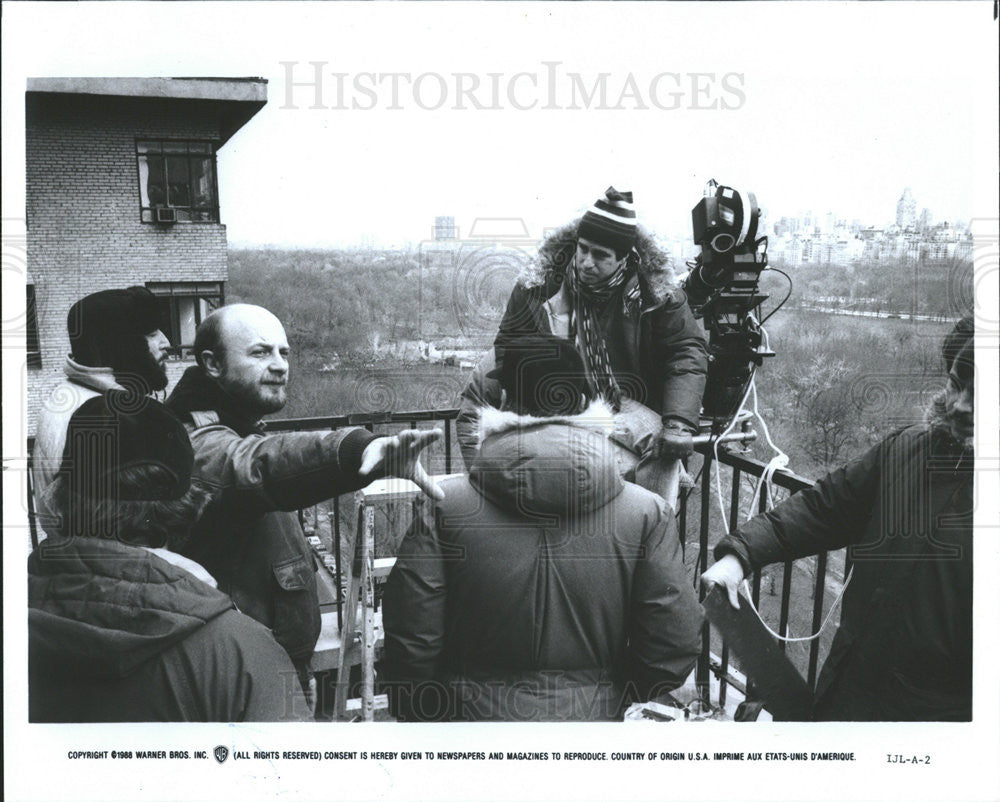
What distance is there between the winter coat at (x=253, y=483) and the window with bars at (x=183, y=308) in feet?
0.36

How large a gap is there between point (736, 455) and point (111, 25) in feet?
8.86

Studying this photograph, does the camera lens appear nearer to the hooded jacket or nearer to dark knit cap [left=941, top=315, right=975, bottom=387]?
the hooded jacket

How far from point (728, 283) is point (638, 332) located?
367mm

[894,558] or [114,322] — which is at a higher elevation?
[114,322]

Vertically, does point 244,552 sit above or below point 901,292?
A: below

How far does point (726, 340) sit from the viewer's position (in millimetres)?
2898

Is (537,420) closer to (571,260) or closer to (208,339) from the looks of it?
(571,260)

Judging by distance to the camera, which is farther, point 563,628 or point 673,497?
point 673,497

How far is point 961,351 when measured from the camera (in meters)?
2.90

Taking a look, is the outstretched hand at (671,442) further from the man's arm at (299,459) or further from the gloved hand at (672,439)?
the man's arm at (299,459)

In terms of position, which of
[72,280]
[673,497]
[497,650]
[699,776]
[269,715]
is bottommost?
[699,776]

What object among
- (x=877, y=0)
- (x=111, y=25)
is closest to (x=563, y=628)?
(x=877, y=0)

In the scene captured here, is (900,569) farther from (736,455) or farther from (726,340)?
(726,340)

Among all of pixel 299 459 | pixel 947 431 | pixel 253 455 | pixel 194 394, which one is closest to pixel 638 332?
pixel 947 431
